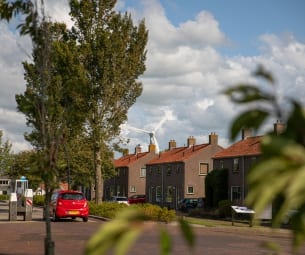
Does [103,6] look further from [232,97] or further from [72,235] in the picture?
[232,97]

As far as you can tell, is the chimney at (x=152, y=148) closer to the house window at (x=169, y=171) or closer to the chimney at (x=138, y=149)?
the chimney at (x=138, y=149)

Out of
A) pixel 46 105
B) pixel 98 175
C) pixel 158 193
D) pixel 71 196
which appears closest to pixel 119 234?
pixel 46 105

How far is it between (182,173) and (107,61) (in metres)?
29.2

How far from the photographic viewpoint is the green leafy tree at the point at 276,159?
1.57 metres

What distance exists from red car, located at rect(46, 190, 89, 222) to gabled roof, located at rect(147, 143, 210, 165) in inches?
1357

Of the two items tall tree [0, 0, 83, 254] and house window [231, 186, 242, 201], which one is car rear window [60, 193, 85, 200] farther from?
tall tree [0, 0, 83, 254]

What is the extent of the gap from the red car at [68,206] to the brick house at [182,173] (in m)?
33.0

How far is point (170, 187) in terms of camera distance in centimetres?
6800

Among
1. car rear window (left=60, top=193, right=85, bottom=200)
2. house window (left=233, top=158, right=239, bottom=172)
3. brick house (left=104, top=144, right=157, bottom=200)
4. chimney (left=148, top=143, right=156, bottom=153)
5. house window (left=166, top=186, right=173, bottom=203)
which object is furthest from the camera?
chimney (left=148, top=143, right=156, bottom=153)

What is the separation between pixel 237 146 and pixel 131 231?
180 ft

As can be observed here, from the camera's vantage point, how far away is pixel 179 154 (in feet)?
232

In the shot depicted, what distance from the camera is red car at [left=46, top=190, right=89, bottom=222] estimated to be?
32.4 m

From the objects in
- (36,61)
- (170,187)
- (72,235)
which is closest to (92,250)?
(36,61)

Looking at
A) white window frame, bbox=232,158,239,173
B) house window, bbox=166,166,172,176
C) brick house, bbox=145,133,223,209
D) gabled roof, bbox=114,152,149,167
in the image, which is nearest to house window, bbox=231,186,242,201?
white window frame, bbox=232,158,239,173
